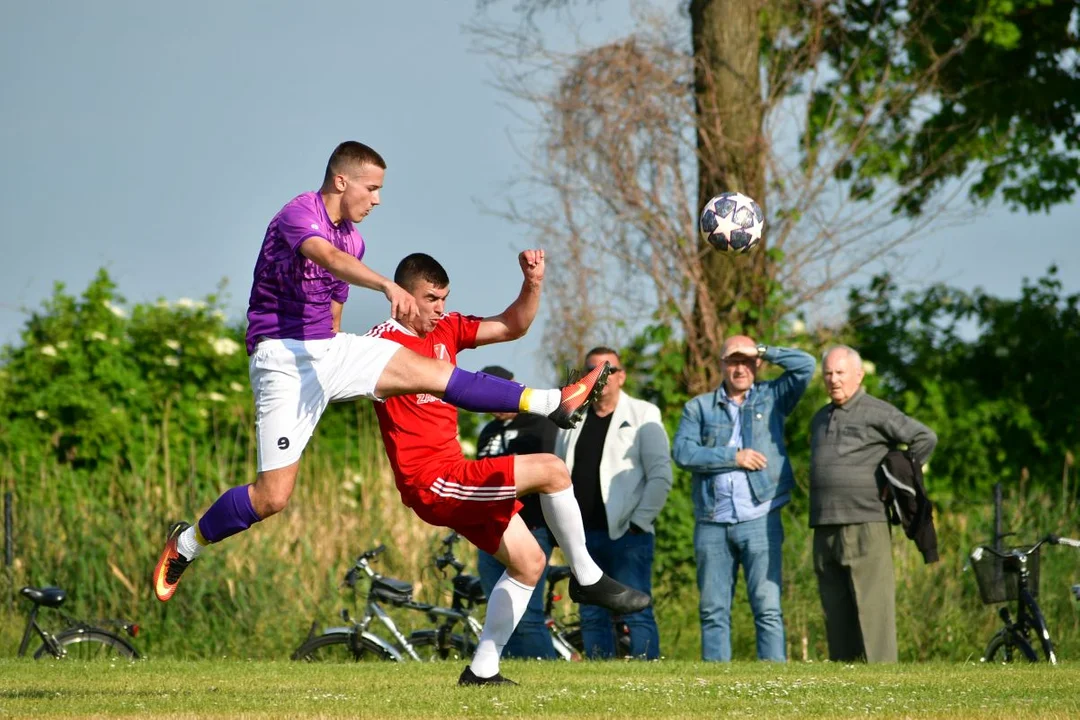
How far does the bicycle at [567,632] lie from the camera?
10.5 meters

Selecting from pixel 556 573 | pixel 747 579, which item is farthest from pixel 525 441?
pixel 747 579

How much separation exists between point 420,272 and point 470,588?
4.21 meters

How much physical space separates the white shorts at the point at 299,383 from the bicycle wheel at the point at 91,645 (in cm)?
470

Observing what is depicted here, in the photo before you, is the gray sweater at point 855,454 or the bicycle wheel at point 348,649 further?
the bicycle wheel at point 348,649

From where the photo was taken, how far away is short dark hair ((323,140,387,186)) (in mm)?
6992

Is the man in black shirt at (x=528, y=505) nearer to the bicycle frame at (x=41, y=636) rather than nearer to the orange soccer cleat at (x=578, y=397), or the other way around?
the bicycle frame at (x=41, y=636)

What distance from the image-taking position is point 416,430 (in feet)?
23.7

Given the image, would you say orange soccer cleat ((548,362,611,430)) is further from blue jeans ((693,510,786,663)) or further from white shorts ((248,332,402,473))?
blue jeans ((693,510,786,663))

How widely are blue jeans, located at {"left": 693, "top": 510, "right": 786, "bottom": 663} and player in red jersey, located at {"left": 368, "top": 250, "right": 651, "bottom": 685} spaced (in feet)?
9.11

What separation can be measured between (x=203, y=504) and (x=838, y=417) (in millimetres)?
5911

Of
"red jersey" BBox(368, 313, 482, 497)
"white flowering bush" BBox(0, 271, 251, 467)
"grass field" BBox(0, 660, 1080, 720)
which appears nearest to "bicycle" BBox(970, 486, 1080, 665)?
"grass field" BBox(0, 660, 1080, 720)

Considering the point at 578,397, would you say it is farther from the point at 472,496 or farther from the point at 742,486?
the point at 742,486

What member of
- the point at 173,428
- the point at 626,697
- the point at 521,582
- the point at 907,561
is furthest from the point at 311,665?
the point at 173,428

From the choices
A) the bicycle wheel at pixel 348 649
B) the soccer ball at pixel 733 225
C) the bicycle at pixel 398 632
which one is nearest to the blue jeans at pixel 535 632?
the bicycle at pixel 398 632
